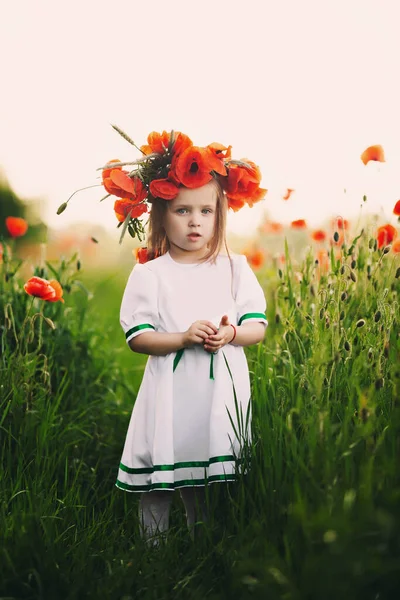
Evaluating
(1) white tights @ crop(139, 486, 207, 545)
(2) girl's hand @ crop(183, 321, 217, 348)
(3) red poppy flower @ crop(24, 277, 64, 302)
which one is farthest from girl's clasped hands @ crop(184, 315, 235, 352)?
(3) red poppy flower @ crop(24, 277, 64, 302)

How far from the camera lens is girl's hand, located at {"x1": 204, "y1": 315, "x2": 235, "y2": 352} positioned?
8.25ft

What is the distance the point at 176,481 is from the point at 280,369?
0.83m

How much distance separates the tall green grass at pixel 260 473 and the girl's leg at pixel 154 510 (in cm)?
8

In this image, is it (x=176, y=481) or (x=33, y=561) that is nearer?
(x=33, y=561)

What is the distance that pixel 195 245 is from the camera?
2.68 meters

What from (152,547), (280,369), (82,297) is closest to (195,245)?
(280,369)

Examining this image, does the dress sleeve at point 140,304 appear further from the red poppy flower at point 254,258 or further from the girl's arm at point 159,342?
the red poppy flower at point 254,258

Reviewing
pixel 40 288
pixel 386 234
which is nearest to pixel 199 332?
pixel 40 288

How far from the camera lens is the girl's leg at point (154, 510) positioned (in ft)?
8.77

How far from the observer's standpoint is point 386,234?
120 inches

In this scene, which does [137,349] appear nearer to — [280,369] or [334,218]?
[280,369]

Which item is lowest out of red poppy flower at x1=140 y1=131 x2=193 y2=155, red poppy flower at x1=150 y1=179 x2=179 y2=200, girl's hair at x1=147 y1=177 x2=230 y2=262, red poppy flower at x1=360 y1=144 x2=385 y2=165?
girl's hair at x1=147 y1=177 x2=230 y2=262

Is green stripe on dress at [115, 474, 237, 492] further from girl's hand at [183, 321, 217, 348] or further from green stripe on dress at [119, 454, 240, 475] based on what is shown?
girl's hand at [183, 321, 217, 348]

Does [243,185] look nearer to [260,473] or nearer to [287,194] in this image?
[287,194]
